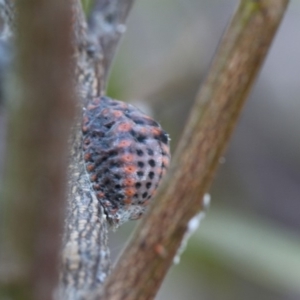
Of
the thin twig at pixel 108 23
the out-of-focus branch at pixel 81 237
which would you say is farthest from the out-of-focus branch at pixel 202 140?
the thin twig at pixel 108 23

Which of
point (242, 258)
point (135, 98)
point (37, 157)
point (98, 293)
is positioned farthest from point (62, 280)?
point (242, 258)

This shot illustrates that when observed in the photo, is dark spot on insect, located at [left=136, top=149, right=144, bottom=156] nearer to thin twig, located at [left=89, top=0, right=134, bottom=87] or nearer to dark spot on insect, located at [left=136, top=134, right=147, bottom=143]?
dark spot on insect, located at [left=136, top=134, right=147, bottom=143]

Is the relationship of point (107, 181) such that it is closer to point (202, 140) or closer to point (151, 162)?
point (151, 162)

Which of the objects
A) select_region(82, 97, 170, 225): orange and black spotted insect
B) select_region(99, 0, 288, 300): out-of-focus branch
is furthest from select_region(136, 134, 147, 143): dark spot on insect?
select_region(99, 0, 288, 300): out-of-focus branch

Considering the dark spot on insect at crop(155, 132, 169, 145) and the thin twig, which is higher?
the thin twig

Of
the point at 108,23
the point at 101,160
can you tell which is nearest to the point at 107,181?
the point at 101,160
